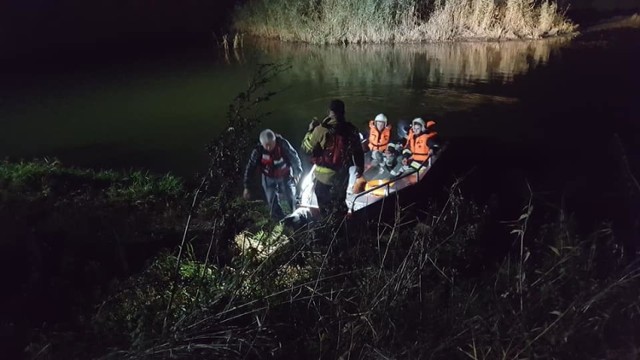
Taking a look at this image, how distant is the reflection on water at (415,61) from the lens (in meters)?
18.2

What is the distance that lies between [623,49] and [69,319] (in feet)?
71.5

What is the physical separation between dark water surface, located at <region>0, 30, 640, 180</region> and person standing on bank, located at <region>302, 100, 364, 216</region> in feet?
16.5

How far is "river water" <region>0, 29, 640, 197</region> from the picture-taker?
12.7m

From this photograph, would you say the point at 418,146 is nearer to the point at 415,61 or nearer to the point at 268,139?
the point at 268,139

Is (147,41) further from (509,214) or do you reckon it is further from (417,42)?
(509,214)

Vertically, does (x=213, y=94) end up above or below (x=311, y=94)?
above

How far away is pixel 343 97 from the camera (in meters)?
16.5

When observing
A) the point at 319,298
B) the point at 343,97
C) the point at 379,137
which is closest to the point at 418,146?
the point at 379,137

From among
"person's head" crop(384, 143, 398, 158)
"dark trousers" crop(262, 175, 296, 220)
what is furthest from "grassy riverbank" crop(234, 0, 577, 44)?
"dark trousers" crop(262, 175, 296, 220)

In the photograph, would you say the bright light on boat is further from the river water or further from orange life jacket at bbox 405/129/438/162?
the river water

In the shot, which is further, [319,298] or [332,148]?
[332,148]

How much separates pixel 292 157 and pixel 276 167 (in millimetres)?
300

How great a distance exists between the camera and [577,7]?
27781 millimetres

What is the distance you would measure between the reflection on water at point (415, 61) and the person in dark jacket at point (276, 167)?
10560mm
